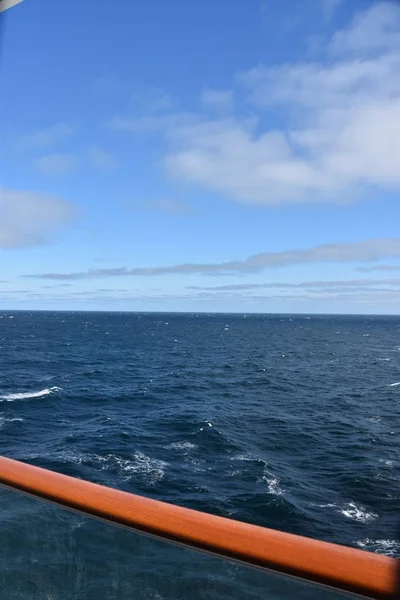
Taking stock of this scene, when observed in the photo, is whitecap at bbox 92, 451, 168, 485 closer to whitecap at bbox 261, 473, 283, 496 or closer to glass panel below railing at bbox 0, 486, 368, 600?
whitecap at bbox 261, 473, 283, 496

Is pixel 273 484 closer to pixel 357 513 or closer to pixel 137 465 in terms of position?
pixel 357 513

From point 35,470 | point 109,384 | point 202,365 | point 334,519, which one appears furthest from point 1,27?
point 202,365

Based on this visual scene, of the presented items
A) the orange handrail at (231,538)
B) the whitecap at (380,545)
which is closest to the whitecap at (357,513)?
the whitecap at (380,545)

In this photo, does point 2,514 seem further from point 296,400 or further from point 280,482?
point 296,400

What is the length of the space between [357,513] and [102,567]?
16.8m

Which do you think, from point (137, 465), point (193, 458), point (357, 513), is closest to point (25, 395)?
point (137, 465)

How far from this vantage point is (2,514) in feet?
6.51

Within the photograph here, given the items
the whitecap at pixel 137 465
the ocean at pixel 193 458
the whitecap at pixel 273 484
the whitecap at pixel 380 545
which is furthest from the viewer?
the whitecap at pixel 137 465

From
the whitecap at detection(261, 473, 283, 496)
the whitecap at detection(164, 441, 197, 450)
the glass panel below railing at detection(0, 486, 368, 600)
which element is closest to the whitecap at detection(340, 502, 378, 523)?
the whitecap at detection(261, 473, 283, 496)

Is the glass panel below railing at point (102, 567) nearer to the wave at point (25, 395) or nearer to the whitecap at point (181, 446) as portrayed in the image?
the whitecap at point (181, 446)

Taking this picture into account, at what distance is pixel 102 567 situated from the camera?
178cm

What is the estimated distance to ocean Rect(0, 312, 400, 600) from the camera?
175cm

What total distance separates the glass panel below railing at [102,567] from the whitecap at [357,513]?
16.2 meters

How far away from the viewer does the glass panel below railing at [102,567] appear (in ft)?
5.14
